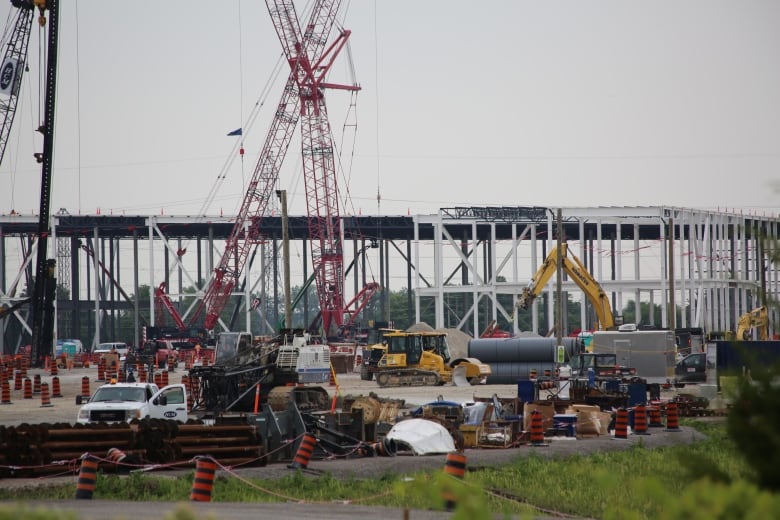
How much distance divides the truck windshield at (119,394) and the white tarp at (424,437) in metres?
8.23

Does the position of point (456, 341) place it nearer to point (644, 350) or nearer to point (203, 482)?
point (644, 350)

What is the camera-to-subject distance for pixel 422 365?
52.5 metres

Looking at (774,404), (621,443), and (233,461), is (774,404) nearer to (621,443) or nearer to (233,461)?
(233,461)

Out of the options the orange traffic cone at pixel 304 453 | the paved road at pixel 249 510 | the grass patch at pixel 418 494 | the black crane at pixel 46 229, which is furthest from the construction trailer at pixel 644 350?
the paved road at pixel 249 510

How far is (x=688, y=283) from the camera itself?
9350cm

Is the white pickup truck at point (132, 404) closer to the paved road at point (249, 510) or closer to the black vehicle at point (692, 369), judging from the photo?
the paved road at point (249, 510)

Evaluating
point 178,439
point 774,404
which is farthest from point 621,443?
point 774,404

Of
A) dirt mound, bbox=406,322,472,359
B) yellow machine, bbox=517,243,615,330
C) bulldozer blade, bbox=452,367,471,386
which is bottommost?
bulldozer blade, bbox=452,367,471,386

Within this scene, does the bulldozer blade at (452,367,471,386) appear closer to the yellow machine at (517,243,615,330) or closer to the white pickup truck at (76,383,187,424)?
the yellow machine at (517,243,615,330)

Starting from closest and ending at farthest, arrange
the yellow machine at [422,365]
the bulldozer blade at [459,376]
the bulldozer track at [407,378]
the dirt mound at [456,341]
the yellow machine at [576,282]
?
the bulldozer blade at [459,376], the yellow machine at [422,365], the bulldozer track at [407,378], the yellow machine at [576,282], the dirt mound at [456,341]

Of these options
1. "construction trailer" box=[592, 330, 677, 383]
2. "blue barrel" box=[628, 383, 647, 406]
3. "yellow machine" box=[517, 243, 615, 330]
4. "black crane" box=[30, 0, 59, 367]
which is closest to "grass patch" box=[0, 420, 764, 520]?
"blue barrel" box=[628, 383, 647, 406]

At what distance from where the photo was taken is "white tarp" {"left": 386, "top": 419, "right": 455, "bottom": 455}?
76.1 ft

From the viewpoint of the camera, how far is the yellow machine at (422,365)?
51250mm

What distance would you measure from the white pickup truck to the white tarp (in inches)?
291
